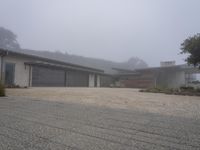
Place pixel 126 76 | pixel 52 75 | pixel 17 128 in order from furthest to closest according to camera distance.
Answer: pixel 126 76 < pixel 52 75 < pixel 17 128

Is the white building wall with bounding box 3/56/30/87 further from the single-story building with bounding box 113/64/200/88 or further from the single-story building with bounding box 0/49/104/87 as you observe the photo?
the single-story building with bounding box 113/64/200/88

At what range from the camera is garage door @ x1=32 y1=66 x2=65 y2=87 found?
→ 60.5 ft

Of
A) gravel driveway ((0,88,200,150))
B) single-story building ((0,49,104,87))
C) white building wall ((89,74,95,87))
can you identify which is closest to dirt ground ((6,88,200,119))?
gravel driveway ((0,88,200,150))

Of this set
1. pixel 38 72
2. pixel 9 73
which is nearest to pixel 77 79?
pixel 38 72

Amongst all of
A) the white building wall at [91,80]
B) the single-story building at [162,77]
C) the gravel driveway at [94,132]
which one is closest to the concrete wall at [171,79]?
the single-story building at [162,77]

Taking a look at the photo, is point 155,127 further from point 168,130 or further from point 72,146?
point 72,146

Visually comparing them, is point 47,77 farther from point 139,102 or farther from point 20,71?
point 139,102

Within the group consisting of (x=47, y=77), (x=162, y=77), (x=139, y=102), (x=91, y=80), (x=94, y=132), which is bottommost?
(x=94, y=132)

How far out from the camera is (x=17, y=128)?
3.30 m

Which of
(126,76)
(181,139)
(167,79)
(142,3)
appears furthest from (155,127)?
(126,76)

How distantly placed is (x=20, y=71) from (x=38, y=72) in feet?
7.58

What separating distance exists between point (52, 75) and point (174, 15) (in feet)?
46.9

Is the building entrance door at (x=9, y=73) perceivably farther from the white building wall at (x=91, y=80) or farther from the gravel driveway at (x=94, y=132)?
the gravel driveway at (x=94, y=132)

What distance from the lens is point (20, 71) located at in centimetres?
1648
